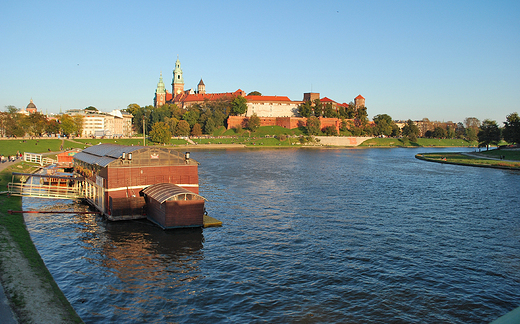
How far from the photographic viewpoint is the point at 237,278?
17344 mm

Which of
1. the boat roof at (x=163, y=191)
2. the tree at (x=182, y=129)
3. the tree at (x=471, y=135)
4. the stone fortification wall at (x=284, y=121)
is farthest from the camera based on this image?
the tree at (x=471, y=135)

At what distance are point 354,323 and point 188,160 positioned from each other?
676 inches

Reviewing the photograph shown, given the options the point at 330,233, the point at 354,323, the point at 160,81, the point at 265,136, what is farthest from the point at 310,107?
the point at 354,323

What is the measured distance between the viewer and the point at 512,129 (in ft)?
281

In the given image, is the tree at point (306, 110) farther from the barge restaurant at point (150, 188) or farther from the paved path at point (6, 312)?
the paved path at point (6, 312)

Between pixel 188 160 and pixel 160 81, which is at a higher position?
pixel 160 81

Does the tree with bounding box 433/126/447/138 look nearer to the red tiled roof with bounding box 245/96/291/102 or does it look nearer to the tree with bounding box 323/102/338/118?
the tree with bounding box 323/102/338/118

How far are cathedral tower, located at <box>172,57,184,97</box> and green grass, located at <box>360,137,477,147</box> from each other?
3661 inches

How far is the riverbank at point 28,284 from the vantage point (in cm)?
1242

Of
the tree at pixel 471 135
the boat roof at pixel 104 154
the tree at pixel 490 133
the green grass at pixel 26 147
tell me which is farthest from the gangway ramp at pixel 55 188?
the tree at pixel 471 135

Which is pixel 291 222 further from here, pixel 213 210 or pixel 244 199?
pixel 244 199

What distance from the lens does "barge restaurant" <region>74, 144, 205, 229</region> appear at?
23.6m

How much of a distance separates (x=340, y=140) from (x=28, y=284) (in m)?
135

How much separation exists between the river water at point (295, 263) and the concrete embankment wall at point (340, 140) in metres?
106
